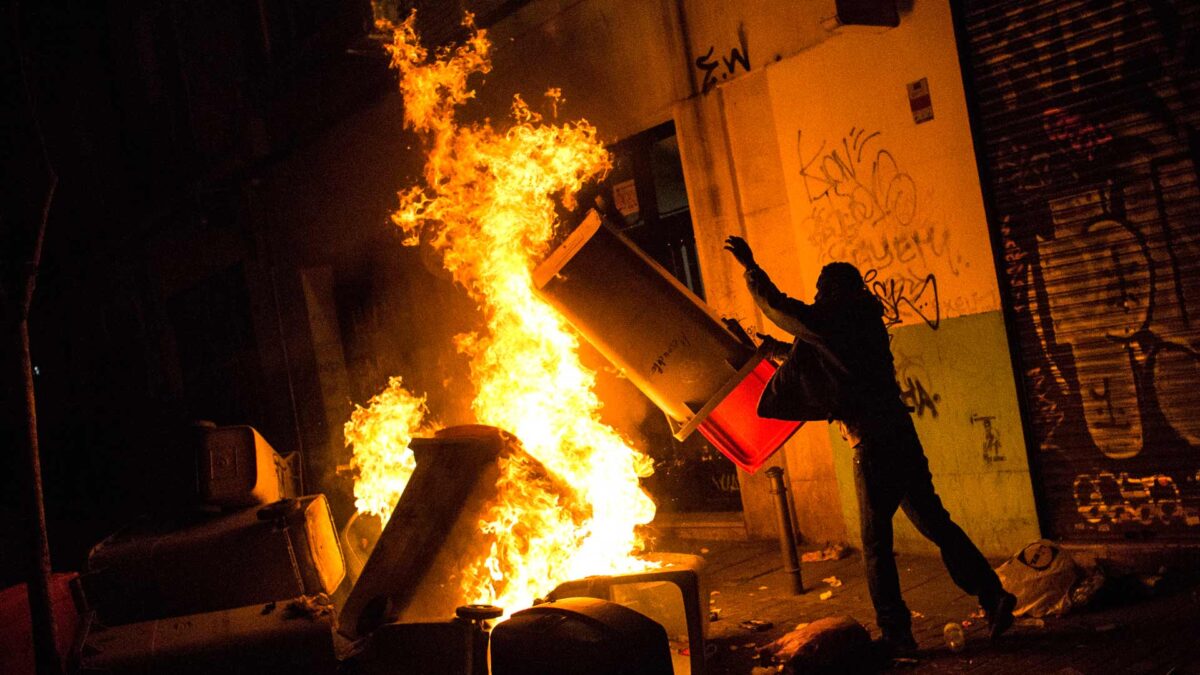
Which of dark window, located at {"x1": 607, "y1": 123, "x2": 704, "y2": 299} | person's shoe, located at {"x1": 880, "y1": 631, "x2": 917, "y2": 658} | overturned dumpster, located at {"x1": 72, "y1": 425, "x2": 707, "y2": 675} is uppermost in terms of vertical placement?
dark window, located at {"x1": 607, "y1": 123, "x2": 704, "y2": 299}

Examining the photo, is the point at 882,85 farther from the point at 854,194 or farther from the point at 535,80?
the point at 535,80

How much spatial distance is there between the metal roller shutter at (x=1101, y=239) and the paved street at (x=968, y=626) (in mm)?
826

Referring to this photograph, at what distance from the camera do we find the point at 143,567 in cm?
709

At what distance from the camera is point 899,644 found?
5.35 m

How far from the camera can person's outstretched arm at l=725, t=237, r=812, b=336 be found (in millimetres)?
5441

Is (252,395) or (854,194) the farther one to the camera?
(252,395)

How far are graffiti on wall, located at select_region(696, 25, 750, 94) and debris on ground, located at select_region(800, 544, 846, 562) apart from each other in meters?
4.15

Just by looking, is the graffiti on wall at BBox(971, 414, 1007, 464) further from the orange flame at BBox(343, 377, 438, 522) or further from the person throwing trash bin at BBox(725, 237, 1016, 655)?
the orange flame at BBox(343, 377, 438, 522)

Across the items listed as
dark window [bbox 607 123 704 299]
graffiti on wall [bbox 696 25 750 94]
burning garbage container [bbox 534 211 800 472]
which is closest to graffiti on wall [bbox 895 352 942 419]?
burning garbage container [bbox 534 211 800 472]

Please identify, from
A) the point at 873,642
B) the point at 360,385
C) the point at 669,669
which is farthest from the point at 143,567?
the point at 360,385

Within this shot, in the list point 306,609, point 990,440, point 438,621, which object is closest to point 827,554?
point 990,440

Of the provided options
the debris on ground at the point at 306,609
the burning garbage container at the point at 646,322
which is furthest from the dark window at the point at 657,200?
the debris on ground at the point at 306,609

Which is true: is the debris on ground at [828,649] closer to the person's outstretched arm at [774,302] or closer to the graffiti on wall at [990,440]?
the person's outstretched arm at [774,302]

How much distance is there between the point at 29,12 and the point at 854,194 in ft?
67.6
